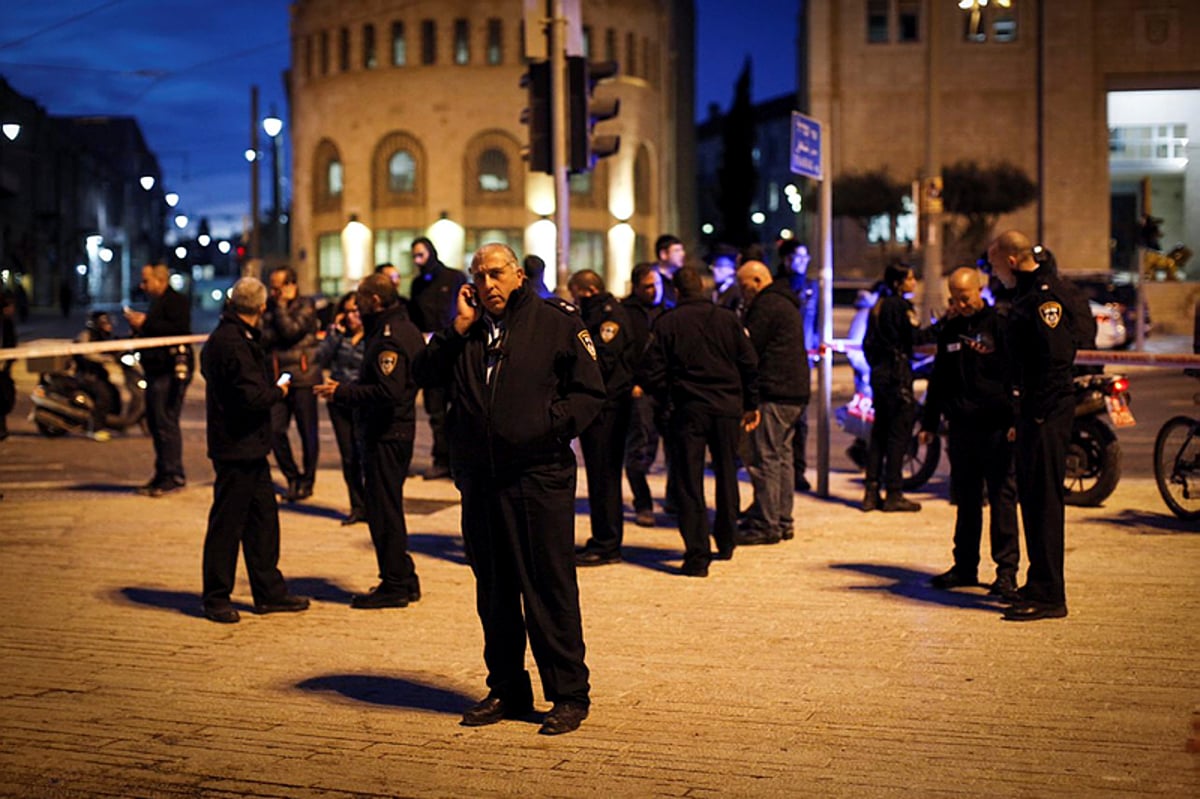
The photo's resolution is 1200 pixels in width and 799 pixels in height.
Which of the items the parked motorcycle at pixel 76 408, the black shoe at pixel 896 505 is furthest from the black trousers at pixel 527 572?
the parked motorcycle at pixel 76 408

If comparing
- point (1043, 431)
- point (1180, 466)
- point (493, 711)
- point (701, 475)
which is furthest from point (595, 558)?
point (1180, 466)

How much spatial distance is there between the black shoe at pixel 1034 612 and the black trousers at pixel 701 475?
215 cm

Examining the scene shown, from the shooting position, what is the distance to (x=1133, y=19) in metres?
57.9

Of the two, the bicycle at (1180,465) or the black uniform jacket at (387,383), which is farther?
the bicycle at (1180,465)

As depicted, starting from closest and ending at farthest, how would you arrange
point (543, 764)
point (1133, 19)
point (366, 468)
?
1. point (543, 764)
2. point (366, 468)
3. point (1133, 19)

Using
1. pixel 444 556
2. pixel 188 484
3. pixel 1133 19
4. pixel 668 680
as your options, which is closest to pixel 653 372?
pixel 444 556

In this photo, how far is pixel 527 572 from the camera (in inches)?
266

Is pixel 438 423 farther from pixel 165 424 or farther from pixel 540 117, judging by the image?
pixel 540 117

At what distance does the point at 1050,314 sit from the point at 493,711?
3809 millimetres

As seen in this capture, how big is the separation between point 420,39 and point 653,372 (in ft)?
207

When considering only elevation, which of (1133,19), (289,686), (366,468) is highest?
(1133,19)

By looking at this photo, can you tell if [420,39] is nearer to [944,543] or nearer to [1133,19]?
[1133,19]

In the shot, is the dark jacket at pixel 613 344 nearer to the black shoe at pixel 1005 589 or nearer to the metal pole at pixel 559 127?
the metal pole at pixel 559 127

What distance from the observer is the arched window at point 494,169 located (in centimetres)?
7075
